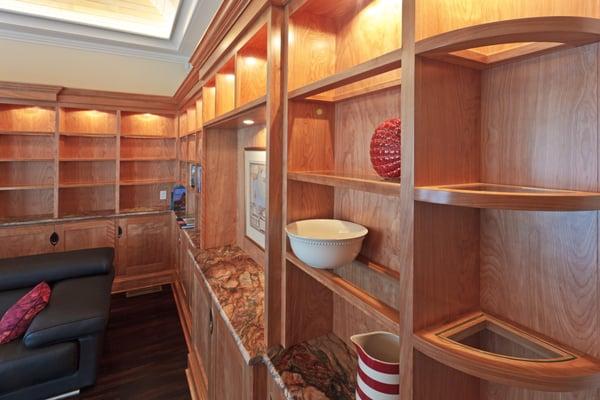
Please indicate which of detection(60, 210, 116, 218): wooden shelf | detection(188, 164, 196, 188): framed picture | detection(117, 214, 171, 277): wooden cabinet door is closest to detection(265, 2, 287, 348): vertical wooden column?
detection(188, 164, 196, 188): framed picture

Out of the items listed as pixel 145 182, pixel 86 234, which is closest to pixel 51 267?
pixel 86 234

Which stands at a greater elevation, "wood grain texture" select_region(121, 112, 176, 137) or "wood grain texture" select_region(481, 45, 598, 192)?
"wood grain texture" select_region(121, 112, 176, 137)

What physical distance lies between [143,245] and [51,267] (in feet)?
4.01

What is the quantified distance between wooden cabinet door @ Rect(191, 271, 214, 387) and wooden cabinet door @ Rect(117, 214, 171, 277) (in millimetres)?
1933

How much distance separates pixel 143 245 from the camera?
13.4ft

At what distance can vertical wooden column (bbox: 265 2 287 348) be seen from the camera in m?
1.24

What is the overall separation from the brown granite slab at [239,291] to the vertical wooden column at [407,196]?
0.75 metres

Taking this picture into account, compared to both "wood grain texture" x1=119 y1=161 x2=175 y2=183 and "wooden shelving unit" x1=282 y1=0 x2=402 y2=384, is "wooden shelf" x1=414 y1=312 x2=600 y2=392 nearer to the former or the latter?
"wooden shelving unit" x1=282 y1=0 x2=402 y2=384

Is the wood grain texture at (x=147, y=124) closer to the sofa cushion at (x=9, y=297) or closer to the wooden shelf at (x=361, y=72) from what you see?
the sofa cushion at (x=9, y=297)

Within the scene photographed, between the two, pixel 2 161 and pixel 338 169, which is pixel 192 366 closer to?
pixel 338 169

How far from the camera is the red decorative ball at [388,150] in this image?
34.7 inches

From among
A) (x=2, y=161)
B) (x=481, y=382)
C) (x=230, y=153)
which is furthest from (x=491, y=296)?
(x=2, y=161)

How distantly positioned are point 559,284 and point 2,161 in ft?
15.8

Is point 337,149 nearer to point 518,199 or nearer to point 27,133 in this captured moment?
point 518,199
